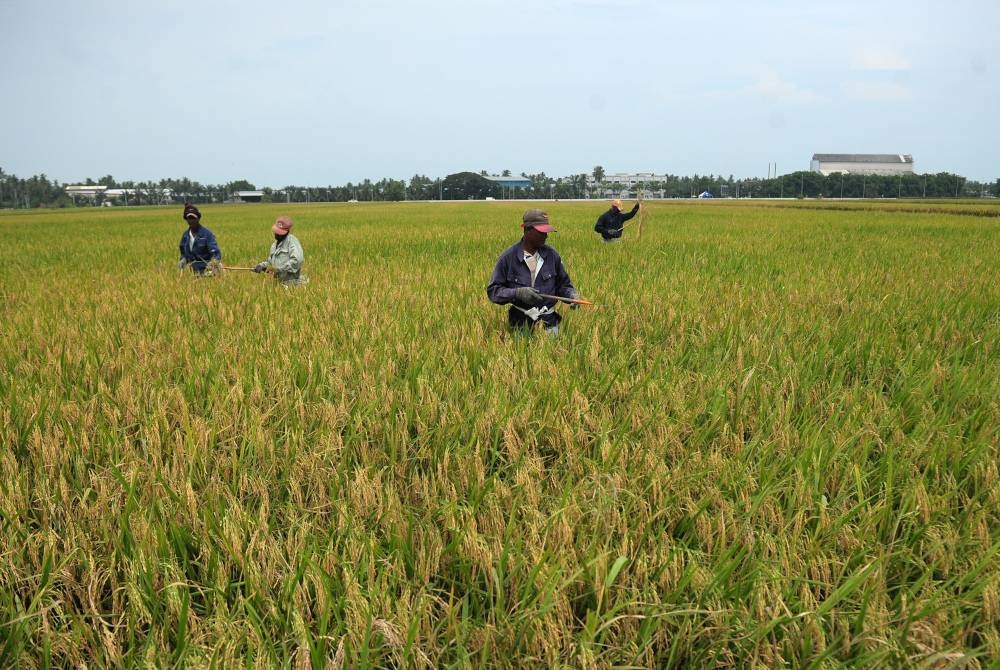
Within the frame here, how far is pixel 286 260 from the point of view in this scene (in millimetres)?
6109

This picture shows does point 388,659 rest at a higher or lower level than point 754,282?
lower

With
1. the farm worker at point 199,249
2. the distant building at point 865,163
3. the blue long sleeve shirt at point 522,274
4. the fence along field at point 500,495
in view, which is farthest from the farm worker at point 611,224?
the distant building at point 865,163

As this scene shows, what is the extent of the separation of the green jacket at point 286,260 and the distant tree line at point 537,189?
79014 millimetres

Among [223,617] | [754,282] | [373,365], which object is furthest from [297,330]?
[754,282]

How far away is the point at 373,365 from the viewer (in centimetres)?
324

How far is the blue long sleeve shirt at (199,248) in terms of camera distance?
23.5 feet

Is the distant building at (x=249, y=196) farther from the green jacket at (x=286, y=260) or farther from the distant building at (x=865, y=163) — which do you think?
the distant building at (x=865, y=163)

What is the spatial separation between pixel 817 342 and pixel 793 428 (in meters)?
1.73

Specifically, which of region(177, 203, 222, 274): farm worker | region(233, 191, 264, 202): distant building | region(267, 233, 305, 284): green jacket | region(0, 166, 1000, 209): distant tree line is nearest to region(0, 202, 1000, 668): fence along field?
region(267, 233, 305, 284): green jacket

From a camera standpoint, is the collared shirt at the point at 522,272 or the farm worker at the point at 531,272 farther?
the collared shirt at the point at 522,272

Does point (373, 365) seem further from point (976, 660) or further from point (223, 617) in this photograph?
point (976, 660)

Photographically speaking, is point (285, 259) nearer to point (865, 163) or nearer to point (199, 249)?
point (199, 249)

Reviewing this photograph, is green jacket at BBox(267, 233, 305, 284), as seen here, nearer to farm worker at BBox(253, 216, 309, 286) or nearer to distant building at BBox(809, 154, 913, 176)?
farm worker at BBox(253, 216, 309, 286)

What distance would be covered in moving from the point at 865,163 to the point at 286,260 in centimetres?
17992
